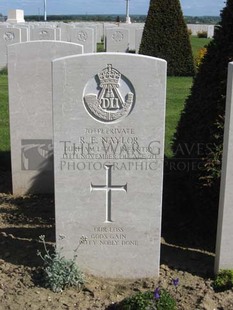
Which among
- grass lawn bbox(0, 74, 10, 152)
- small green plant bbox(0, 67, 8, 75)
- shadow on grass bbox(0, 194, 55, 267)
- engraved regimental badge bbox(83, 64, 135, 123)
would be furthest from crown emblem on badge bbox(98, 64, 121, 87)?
small green plant bbox(0, 67, 8, 75)

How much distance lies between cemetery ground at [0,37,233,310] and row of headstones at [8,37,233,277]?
0.18m

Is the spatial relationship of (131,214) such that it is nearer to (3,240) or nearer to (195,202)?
(195,202)

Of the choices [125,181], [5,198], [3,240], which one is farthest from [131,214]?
[5,198]

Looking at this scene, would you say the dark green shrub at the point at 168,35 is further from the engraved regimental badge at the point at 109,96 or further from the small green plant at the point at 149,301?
the small green plant at the point at 149,301

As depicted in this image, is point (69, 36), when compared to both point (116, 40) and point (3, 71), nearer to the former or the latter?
point (116, 40)

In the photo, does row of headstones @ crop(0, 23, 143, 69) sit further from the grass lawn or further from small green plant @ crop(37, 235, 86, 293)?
small green plant @ crop(37, 235, 86, 293)

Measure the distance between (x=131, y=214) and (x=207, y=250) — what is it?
3.23 ft

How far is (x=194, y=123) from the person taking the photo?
4.49 m

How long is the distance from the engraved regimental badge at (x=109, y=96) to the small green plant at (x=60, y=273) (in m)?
1.07

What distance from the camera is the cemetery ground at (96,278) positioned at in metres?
3.65

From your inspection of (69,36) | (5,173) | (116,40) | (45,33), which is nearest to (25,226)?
(5,173)

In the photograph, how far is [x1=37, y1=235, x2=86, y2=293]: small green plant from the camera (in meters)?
3.75

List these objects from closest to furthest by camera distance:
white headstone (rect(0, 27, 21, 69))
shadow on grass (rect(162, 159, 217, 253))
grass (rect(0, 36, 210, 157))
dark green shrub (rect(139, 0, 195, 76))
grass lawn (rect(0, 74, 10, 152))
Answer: shadow on grass (rect(162, 159, 217, 253)), grass lawn (rect(0, 74, 10, 152)), grass (rect(0, 36, 210, 157)), dark green shrub (rect(139, 0, 195, 76)), white headstone (rect(0, 27, 21, 69))

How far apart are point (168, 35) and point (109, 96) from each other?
12142 millimetres
